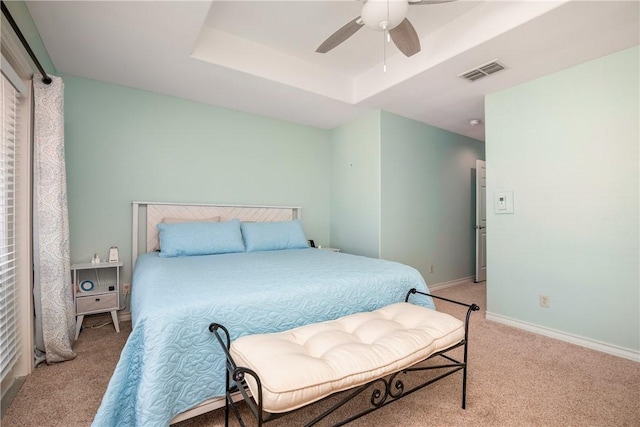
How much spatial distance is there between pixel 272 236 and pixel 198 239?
76 centimetres

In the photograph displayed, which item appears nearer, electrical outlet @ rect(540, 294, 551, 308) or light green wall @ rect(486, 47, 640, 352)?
light green wall @ rect(486, 47, 640, 352)

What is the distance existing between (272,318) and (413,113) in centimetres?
316

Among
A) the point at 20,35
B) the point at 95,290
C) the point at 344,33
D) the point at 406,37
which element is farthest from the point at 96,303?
the point at 406,37

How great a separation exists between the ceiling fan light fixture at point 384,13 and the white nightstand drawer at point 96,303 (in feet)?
9.73

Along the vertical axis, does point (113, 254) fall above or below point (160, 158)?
below

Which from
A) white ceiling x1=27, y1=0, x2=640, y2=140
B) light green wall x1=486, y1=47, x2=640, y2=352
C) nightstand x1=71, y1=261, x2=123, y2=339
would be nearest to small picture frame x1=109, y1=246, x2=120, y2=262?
nightstand x1=71, y1=261, x2=123, y2=339

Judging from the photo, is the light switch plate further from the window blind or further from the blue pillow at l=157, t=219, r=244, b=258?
the window blind

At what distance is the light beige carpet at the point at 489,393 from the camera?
1.51 meters

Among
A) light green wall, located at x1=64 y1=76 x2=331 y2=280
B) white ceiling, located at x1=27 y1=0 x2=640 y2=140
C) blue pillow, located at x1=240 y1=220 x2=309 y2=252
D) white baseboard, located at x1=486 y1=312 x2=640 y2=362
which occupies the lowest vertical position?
white baseboard, located at x1=486 y1=312 x2=640 y2=362

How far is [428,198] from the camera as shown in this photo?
411cm

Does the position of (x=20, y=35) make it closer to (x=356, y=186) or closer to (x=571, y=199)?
(x=356, y=186)

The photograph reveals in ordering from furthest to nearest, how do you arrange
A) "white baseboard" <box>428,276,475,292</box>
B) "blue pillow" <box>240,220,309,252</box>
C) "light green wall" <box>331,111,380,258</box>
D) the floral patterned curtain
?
"white baseboard" <box>428,276,475,292</box>, "light green wall" <box>331,111,380,258</box>, "blue pillow" <box>240,220,309,252</box>, the floral patterned curtain

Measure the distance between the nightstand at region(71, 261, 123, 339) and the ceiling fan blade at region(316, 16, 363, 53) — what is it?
8.25 ft

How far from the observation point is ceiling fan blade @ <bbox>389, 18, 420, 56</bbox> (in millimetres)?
1948
